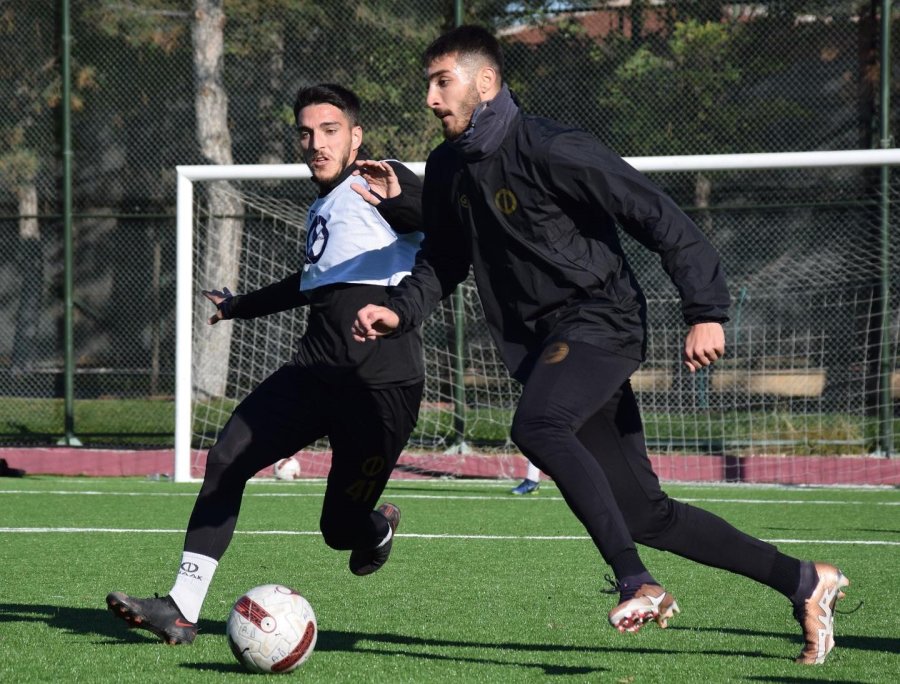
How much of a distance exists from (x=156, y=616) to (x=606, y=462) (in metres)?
1.64

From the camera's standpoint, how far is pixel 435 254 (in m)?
4.64

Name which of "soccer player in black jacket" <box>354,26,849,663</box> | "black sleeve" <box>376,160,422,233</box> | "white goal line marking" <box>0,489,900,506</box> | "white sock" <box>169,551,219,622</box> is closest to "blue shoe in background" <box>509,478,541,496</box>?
"white goal line marking" <box>0,489,900,506</box>

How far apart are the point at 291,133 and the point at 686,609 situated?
988 centimetres

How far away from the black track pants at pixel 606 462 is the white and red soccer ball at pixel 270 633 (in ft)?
3.05

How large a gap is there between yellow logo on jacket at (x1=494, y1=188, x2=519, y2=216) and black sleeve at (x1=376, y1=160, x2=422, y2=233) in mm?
853

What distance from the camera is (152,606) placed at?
15.2 ft

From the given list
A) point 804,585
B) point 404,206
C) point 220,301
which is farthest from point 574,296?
point 220,301

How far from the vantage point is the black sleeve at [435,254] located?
4418 millimetres

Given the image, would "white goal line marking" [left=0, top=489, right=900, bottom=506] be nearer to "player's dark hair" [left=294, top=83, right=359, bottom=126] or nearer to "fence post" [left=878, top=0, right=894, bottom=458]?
"fence post" [left=878, top=0, right=894, bottom=458]

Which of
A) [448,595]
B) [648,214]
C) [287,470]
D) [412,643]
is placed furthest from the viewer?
[287,470]

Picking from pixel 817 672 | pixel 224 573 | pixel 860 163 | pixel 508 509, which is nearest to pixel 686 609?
pixel 817 672

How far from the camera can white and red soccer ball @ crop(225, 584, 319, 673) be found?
13.7 feet

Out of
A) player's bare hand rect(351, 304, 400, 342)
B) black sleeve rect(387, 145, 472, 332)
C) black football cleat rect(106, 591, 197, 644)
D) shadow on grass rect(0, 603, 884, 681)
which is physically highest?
black sleeve rect(387, 145, 472, 332)

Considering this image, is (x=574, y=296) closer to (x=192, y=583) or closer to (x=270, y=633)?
(x=270, y=633)
